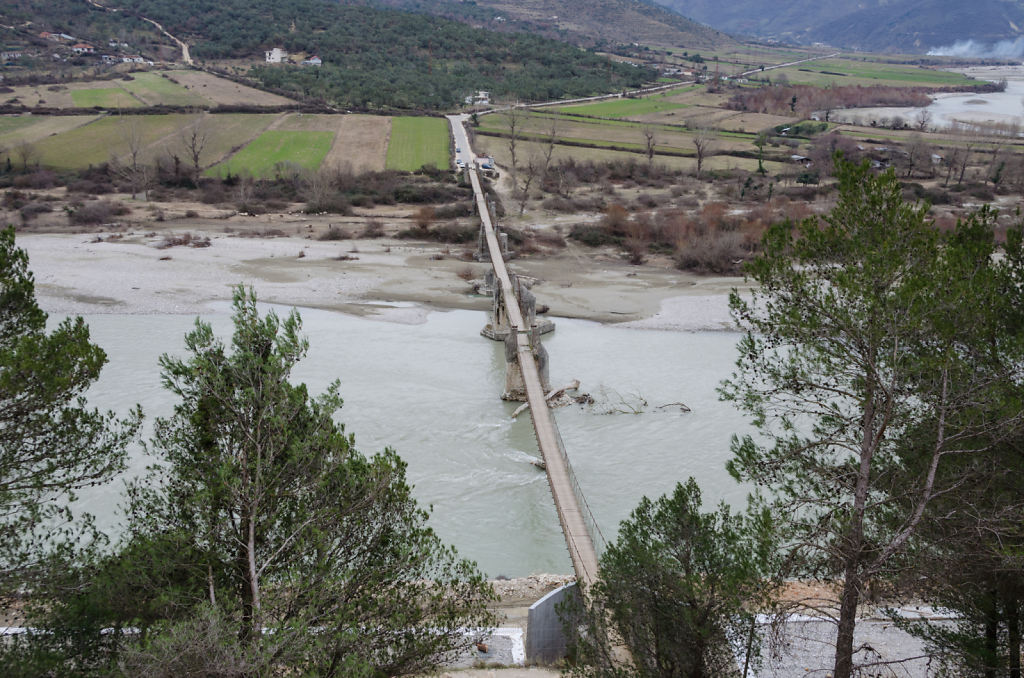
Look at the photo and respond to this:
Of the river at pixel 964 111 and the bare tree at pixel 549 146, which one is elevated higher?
the river at pixel 964 111

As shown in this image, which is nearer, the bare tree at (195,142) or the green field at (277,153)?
the bare tree at (195,142)

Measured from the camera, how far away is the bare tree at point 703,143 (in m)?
64.5

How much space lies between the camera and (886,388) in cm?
892

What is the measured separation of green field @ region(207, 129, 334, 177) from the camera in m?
60.3

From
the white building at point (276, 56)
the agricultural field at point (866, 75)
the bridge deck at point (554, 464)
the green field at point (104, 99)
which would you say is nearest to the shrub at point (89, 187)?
the green field at point (104, 99)

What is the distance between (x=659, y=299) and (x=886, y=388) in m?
27.6

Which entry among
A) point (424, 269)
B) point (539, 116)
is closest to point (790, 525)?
point (424, 269)

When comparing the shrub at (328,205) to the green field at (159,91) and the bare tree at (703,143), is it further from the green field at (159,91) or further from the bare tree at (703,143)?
the green field at (159,91)

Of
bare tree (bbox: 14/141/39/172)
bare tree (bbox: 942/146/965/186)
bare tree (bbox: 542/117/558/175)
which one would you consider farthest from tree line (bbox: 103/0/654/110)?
bare tree (bbox: 942/146/965/186)

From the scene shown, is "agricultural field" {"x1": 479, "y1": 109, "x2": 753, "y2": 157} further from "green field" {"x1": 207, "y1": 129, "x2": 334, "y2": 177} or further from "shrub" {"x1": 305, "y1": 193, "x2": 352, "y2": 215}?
"shrub" {"x1": 305, "y1": 193, "x2": 352, "y2": 215}

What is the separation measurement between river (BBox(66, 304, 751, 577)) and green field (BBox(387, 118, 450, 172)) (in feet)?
107

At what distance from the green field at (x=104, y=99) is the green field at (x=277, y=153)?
16.2 meters

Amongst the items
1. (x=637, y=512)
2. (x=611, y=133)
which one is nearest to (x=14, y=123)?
(x=611, y=133)

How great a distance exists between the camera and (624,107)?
94.5m
